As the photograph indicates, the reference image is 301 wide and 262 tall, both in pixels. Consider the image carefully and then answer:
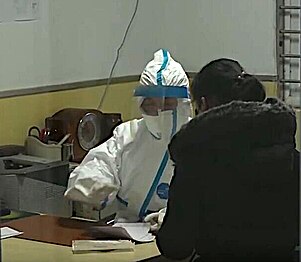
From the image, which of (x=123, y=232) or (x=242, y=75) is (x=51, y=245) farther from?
(x=242, y=75)

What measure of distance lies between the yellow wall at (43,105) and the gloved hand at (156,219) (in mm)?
529

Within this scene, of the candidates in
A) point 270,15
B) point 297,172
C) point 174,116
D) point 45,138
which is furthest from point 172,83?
point 297,172

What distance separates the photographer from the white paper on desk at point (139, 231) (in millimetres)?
1752

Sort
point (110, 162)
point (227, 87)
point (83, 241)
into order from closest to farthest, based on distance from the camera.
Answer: point (227, 87) → point (83, 241) → point (110, 162)

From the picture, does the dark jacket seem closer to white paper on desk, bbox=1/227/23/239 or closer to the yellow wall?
white paper on desk, bbox=1/227/23/239

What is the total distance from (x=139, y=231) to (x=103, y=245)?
0.35 feet

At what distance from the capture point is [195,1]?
2246 millimetres

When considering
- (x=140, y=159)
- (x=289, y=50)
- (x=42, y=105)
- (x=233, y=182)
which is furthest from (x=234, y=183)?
(x=42, y=105)

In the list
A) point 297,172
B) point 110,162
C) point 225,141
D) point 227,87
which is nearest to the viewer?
point 297,172

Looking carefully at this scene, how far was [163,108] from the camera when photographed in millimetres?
1970

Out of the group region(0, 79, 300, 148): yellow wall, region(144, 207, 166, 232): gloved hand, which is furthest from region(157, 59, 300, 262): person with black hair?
region(0, 79, 300, 148): yellow wall

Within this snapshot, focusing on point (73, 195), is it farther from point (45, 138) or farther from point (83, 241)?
point (45, 138)

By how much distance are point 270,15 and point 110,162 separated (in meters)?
0.61

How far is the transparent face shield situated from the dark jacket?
0.28m
